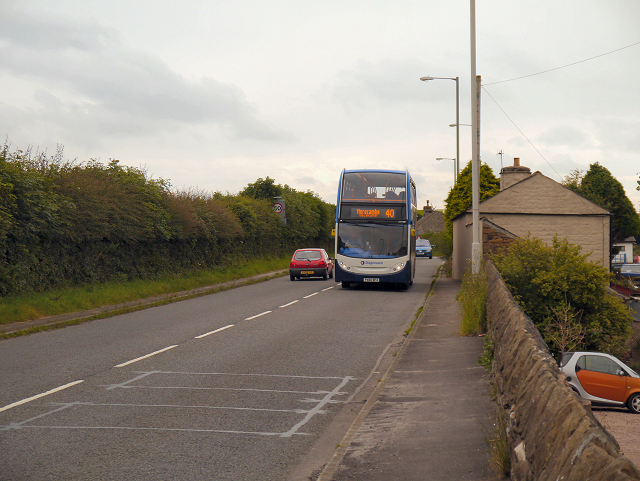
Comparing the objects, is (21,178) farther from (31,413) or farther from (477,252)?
(477,252)

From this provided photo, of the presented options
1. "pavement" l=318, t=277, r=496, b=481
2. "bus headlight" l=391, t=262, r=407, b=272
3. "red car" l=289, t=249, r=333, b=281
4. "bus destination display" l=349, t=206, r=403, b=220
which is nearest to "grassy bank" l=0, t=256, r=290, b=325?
"red car" l=289, t=249, r=333, b=281

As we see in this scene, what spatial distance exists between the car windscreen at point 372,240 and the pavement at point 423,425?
41.5ft

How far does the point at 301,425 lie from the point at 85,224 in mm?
15702

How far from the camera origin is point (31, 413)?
268 inches

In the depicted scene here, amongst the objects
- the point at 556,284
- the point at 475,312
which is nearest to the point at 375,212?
the point at 556,284

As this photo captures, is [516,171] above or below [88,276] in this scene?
above

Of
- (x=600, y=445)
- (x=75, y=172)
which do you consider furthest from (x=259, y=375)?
(x=75, y=172)

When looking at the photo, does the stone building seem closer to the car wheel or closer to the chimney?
the chimney

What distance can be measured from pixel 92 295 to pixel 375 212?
10.8 m

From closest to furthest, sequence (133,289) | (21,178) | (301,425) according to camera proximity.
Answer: (301,425)
(21,178)
(133,289)

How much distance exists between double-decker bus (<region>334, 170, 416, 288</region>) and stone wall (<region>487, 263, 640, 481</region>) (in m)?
18.0

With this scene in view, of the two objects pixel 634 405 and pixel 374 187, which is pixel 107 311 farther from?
pixel 634 405

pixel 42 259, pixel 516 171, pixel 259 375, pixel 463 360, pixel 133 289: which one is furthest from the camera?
pixel 516 171

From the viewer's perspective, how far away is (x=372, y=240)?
23453mm
